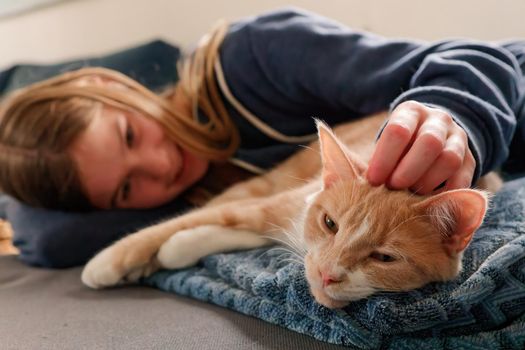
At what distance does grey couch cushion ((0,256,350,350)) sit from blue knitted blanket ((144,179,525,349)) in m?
0.03

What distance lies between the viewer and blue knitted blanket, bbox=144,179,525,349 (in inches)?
22.1

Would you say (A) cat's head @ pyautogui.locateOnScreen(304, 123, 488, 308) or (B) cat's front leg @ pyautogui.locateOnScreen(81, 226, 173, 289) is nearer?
(A) cat's head @ pyautogui.locateOnScreen(304, 123, 488, 308)

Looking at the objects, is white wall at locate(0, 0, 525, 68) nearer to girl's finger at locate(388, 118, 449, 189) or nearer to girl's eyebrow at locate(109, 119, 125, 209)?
girl's eyebrow at locate(109, 119, 125, 209)

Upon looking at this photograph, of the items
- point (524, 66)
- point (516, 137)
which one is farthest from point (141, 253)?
point (524, 66)

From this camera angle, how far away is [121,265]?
0.91 metres

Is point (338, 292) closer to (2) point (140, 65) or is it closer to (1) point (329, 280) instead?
(1) point (329, 280)

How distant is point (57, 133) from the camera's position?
1167 mm

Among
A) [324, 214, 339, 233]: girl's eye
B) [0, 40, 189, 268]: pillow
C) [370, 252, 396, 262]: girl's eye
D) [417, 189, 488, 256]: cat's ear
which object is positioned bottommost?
[0, 40, 189, 268]: pillow

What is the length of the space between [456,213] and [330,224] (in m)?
0.20

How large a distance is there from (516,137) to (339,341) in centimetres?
74

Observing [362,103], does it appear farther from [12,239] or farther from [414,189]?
[12,239]

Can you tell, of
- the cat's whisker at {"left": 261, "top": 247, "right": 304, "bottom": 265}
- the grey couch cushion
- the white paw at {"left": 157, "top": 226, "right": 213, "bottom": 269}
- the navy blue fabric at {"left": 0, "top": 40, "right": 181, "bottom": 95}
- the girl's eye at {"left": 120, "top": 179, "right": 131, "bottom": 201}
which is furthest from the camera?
the navy blue fabric at {"left": 0, "top": 40, "right": 181, "bottom": 95}

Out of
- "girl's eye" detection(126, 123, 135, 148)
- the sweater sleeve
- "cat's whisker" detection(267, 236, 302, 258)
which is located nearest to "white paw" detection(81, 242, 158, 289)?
"cat's whisker" detection(267, 236, 302, 258)

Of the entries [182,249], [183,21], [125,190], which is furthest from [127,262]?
[183,21]
